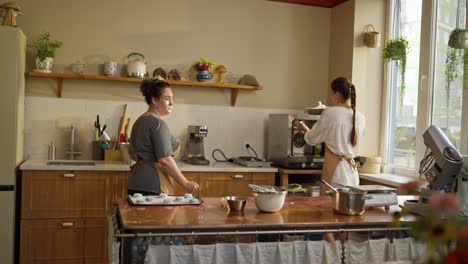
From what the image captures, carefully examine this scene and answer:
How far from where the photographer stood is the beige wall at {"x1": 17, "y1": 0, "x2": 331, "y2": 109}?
14.4 feet

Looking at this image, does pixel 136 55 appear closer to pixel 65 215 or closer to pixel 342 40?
pixel 65 215

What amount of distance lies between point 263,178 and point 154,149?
163 centimetres

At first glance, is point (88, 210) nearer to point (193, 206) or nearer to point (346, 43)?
point (193, 206)

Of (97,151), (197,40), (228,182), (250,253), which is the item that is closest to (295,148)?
(228,182)

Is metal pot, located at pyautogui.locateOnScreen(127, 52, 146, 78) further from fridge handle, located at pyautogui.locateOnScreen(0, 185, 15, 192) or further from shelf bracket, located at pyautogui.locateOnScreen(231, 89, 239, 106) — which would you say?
fridge handle, located at pyautogui.locateOnScreen(0, 185, 15, 192)

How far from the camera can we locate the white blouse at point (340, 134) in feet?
10.9

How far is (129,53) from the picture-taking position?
4.51m

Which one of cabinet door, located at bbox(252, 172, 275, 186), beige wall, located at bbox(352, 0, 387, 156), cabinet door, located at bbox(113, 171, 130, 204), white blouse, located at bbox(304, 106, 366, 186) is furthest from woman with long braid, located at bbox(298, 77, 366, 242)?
cabinet door, located at bbox(113, 171, 130, 204)

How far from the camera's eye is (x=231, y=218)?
2.26 m

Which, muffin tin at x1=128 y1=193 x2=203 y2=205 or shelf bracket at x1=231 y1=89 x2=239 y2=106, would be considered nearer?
muffin tin at x1=128 y1=193 x2=203 y2=205

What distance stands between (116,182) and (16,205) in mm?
804

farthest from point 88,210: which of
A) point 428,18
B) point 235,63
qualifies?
point 428,18

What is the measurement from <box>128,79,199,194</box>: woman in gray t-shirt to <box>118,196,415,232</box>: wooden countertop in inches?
14.4

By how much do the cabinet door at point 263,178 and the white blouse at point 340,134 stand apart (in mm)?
908
